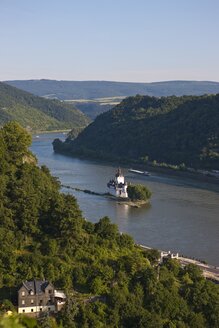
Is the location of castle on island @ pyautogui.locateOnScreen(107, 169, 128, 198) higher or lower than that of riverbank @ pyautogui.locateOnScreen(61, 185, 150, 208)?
higher

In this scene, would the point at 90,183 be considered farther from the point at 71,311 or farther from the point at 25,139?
the point at 71,311

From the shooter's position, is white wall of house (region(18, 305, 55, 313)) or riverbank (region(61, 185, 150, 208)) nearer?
white wall of house (region(18, 305, 55, 313))

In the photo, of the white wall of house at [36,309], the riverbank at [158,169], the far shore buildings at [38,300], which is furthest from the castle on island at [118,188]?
the white wall of house at [36,309]

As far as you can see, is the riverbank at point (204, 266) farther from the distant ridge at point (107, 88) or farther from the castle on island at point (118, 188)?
the distant ridge at point (107, 88)

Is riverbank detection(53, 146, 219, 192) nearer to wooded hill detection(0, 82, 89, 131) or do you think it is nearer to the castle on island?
the castle on island

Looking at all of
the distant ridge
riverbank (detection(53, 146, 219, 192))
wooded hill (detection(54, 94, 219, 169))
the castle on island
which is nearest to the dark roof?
the castle on island

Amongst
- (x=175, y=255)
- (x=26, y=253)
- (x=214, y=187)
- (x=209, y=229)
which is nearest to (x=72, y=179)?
(x=214, y=187)

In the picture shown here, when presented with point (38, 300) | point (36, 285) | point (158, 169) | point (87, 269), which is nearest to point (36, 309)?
point (38, 300)
